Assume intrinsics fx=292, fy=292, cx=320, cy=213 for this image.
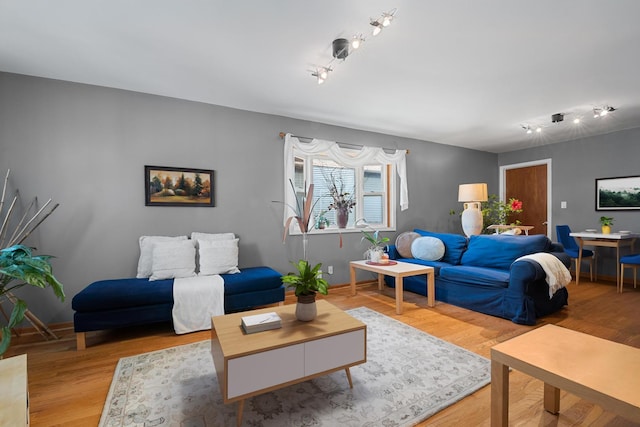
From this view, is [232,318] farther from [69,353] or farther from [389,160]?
[389,160]

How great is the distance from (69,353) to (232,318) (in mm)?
1618

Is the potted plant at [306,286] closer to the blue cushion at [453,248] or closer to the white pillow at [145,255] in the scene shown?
the white pillow at [145,255]

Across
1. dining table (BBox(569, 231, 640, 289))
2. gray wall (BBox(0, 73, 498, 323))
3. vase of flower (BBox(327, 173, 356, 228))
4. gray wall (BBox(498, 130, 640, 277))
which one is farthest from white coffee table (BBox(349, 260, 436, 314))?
gray wall (BBox(498, 130, 640, 277))

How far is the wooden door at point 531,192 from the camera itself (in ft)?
19.1

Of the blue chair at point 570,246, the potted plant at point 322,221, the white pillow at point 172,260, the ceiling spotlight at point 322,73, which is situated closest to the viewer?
the ceiling spotlight at point 322,73

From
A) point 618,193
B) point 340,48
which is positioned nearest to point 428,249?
point 340,48

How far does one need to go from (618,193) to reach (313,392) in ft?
19.6

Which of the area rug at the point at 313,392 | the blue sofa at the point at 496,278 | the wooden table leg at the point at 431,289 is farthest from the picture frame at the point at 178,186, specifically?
the blue sofa at the point at 496,278

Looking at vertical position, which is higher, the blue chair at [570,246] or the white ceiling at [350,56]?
the white ceiling at [350,56]

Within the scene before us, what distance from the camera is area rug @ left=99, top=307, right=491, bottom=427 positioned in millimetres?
1621

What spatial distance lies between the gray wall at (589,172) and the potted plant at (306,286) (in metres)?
5.72

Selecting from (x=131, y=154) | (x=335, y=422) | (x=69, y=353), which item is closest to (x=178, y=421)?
(x=335, y=422)

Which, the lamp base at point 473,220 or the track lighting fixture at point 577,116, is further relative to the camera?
the lamp base at point 473,220

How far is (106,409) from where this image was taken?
1718 millimetres
